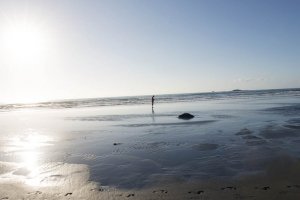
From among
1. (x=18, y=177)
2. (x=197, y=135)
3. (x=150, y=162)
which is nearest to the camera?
(x=18, y=177)

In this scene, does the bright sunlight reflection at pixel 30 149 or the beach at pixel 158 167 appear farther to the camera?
the bright sunlight reflection at pixel 30 149

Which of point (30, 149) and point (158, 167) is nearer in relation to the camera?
point (158, 167)

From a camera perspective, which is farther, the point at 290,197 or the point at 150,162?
the point at 150,162

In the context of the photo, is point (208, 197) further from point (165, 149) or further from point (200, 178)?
point (165, 149)

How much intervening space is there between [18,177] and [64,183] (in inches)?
84.3

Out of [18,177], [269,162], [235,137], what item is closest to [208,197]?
[269,162]

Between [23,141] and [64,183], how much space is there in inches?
458

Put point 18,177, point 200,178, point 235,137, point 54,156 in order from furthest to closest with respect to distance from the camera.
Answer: point 235,137
point 54,156
point 18,177
point 200,178

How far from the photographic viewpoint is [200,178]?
1029cm

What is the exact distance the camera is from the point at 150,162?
1298 cm

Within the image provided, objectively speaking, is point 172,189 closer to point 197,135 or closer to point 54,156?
point 54,156

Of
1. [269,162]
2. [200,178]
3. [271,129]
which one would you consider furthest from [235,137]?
[200,178]

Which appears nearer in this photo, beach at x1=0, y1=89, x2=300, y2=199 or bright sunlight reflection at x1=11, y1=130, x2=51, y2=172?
beach at x1=0, y1=89, x2=300, y2=199

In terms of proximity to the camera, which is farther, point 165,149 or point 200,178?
point 165,149
